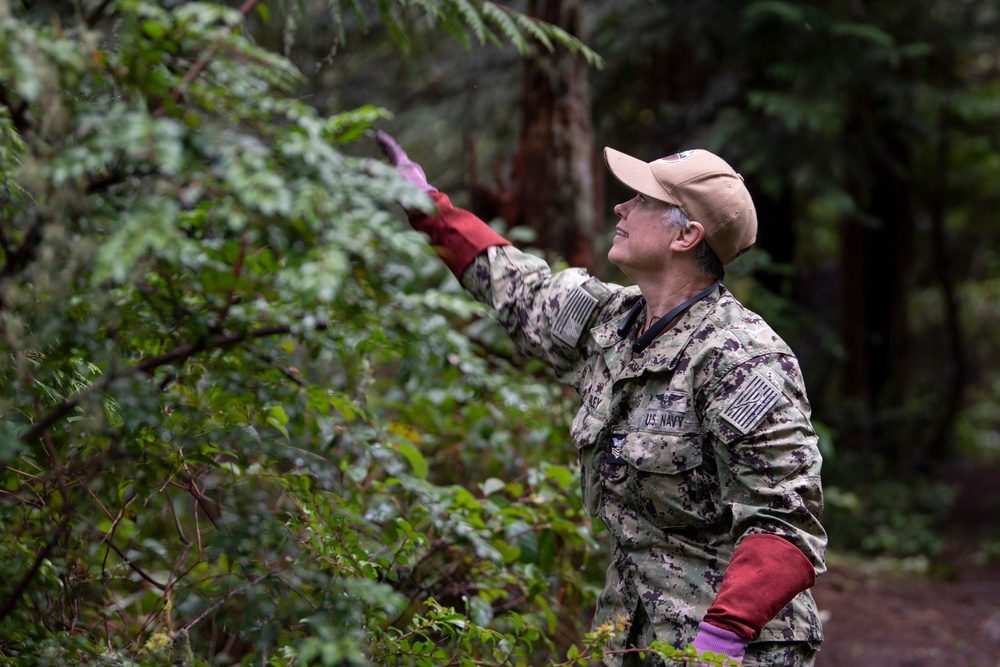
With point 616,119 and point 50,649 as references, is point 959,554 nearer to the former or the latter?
point 616,119

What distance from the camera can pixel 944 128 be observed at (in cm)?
1017

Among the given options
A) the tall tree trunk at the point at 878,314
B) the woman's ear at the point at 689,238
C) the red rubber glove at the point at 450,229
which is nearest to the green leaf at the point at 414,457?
the red rubber glove at the point at 450,229

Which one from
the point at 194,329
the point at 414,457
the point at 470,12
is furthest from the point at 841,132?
the point at 194,329

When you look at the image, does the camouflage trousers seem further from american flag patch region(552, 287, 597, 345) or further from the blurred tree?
the blurred tree

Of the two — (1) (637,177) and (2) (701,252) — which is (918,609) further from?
(1) (637,177)

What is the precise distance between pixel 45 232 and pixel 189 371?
0.98 metres

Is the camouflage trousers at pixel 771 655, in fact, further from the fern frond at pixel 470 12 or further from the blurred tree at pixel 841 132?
the blurred tree at pixel 841 132

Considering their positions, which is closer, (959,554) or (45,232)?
(45,232)

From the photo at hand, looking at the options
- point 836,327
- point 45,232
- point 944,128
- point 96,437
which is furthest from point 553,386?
point 944,128

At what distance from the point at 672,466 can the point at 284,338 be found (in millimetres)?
1348

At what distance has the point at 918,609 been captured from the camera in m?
7.32

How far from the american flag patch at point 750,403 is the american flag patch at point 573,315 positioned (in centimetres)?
64

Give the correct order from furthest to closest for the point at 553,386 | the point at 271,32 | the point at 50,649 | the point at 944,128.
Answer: the point at 944,128 < the point at 271,32 < the point at 553,386 < the point at 50,649

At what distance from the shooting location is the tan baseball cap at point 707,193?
2.57 metres
